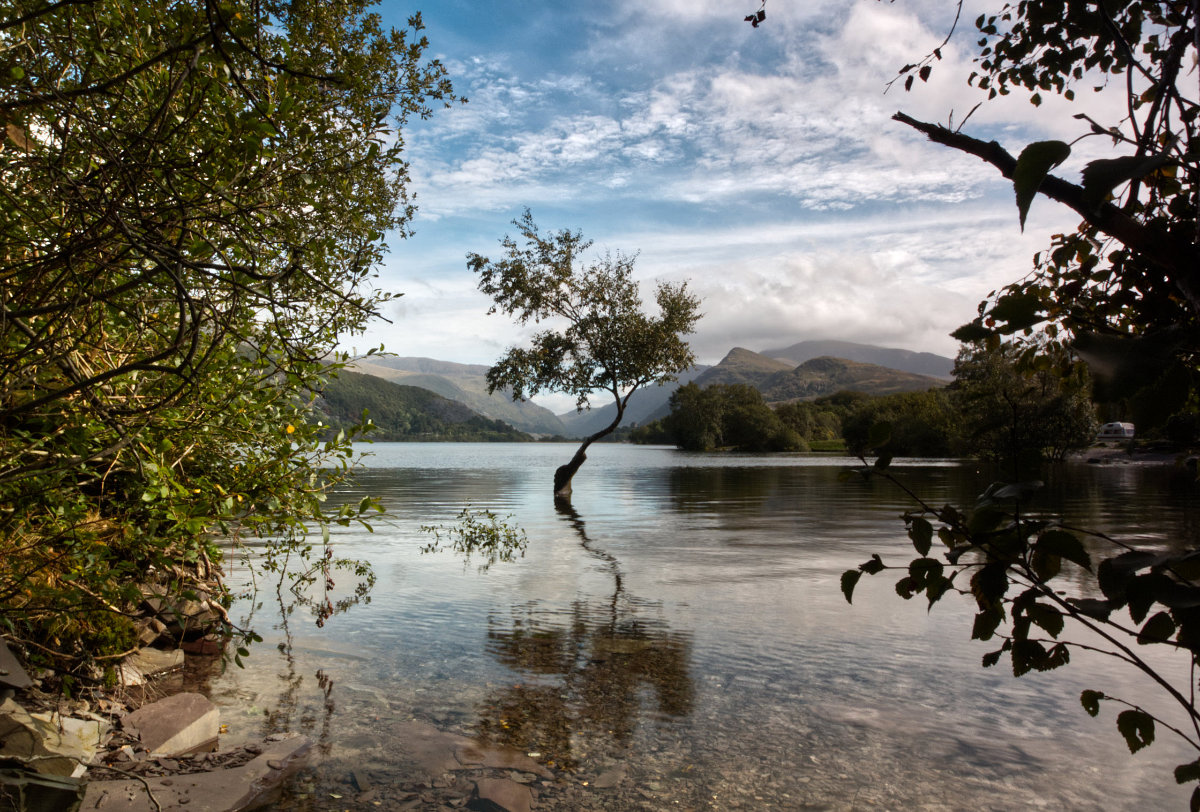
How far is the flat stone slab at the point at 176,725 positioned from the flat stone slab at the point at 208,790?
0.56 metres

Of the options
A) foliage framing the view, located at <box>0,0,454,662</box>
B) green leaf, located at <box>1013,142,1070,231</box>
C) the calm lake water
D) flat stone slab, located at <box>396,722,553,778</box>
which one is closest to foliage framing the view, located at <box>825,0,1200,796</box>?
green leaf, located at <box>1013,142,1070,231</box>

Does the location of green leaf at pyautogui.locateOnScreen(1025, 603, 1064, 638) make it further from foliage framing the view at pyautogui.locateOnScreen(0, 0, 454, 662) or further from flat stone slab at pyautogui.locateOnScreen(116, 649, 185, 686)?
flat stone slab at pyautogui.locateOnScreen(116, 649, 185, 686)

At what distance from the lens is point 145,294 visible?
5.43 metres

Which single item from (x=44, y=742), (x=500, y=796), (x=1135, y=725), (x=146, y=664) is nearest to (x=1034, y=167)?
(x=1135, y=725)

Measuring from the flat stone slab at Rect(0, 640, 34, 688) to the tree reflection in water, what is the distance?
12.1ft

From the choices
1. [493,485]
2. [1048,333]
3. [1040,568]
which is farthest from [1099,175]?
[493,485]

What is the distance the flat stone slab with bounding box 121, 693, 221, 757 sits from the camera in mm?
6047

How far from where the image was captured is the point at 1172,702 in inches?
306

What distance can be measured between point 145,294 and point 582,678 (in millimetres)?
6014

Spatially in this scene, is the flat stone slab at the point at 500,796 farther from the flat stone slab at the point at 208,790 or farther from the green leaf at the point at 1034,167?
the green leaf at the point at 1034,167

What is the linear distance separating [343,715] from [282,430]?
2.95m

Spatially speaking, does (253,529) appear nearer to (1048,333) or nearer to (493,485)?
(1048,333)

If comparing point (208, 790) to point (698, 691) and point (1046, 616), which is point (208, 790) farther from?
point (1046, 616)

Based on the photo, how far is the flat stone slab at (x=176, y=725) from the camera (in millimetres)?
6047
